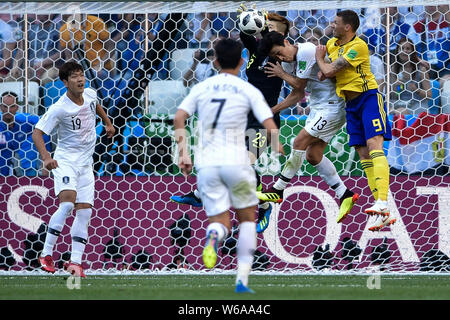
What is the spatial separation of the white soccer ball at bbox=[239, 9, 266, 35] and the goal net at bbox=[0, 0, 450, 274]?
0.84 m

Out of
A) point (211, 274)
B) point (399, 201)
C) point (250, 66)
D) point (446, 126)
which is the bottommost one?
point (211, 274)

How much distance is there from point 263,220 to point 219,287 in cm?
182

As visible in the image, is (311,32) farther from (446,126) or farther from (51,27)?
(51,27)

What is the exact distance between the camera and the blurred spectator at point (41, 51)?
1006 cm

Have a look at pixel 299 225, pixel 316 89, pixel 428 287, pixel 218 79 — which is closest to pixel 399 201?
pixel 299 225

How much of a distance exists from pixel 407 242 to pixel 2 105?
4.66 meters

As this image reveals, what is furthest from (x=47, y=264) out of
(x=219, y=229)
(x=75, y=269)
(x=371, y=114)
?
(x=371, y=114)

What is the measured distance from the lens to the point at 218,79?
21.3ft

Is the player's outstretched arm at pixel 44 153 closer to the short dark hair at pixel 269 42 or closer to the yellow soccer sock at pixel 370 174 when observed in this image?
the short dark hair at pixel 269 42

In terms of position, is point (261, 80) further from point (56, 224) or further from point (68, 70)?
point (56, 224)

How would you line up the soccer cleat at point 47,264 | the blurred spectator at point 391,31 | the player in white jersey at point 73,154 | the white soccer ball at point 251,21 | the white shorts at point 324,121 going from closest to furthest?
the soccer cleat at point 47,264
the player in white jersey at point 73,154
the white shorts at point 324,121
the white soccer ball at point 251,21
the blurred spectator at point 391,31

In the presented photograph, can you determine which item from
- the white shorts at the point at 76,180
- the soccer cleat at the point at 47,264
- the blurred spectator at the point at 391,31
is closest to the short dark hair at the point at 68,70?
the white shorts at the point at 76,180

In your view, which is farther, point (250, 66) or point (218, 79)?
point (250, 66)

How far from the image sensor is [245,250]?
20.9ft
